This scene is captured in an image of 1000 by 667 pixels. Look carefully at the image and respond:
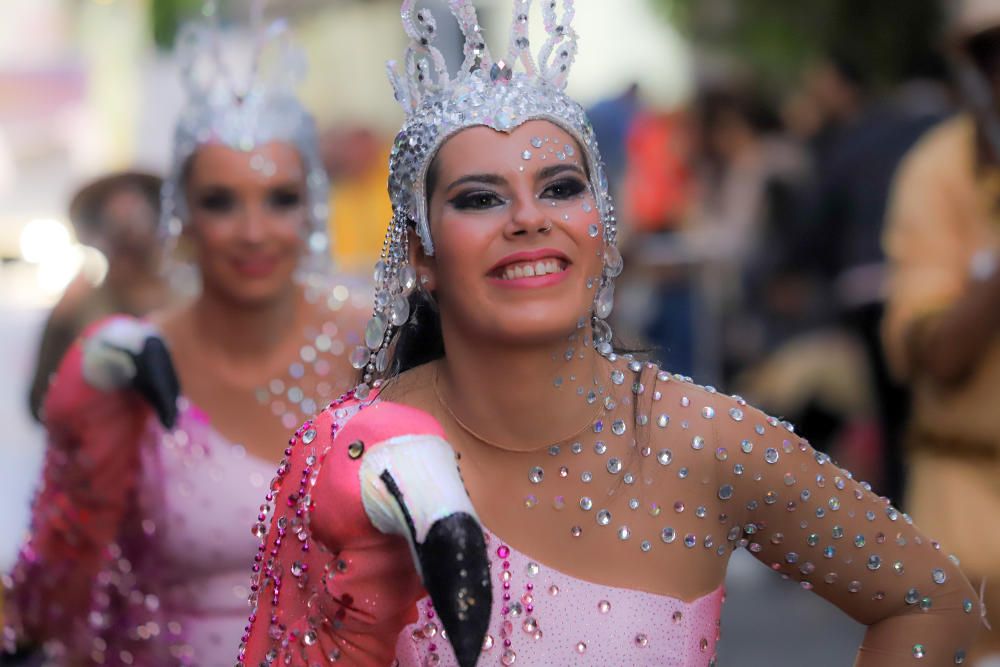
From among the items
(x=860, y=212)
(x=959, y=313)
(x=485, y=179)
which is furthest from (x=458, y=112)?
(x=860, y=212)

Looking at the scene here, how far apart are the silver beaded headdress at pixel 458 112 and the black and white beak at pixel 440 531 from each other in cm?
53

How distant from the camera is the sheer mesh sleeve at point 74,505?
3.18 meters

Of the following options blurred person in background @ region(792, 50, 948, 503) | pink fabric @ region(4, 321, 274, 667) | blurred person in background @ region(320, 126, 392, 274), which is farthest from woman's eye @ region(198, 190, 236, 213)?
blurred person in background @ region(320, 126, 392, 274)

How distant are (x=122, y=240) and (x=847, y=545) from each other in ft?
8.97

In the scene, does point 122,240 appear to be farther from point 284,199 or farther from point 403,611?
point 403,611

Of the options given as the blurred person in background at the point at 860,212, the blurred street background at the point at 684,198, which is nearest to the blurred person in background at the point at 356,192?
the blurred street background at the point at 684,198

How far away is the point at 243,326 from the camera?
3582 mm

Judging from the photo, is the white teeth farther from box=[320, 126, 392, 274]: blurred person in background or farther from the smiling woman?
box=[320, 126, 392, 274]: blurred person in background

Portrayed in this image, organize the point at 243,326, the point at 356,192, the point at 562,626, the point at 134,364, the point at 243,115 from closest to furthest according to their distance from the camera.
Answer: the point at 562,626, the point at 134,364, the point at 243,326, the point at 243,115, the point at 356,192

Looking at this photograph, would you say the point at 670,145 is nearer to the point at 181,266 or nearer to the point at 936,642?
the point at 181,266

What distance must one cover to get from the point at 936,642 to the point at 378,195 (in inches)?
233

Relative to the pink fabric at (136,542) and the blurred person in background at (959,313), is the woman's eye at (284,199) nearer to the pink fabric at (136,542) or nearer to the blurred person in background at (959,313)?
the pink fabric at (136,542)

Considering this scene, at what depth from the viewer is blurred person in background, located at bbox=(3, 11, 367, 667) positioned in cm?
321

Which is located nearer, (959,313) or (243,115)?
(959,313)
